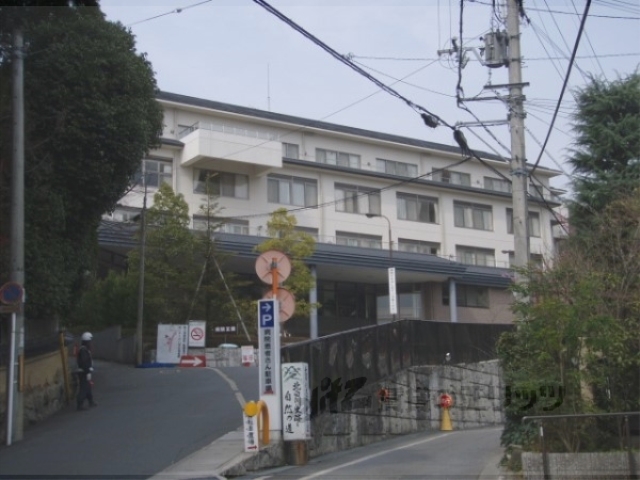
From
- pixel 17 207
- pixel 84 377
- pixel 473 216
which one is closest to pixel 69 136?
pixel 17 207

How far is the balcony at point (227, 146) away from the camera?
46500 mm

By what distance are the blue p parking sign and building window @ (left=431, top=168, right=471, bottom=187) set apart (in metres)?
44.9

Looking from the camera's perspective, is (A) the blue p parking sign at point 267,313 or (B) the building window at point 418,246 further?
(B) the building window at point 418,246

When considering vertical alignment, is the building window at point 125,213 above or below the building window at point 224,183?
below

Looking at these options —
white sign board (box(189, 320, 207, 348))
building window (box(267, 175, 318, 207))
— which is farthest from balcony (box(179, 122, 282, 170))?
white sign board (box(189, 320, 207, 348))

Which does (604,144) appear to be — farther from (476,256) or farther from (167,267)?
(476,256)

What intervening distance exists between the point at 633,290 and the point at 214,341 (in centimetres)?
2607

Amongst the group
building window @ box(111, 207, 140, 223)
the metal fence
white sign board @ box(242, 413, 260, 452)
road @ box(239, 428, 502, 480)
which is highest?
building window @ box(111, 207, 140, 223)

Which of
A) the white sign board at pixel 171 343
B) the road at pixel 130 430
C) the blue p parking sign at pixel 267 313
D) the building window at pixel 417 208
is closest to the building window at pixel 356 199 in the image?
the building window at pixel 417 208

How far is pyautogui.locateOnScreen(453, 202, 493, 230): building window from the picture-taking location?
57531 mm

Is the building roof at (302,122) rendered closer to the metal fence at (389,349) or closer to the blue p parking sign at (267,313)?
the metal fence at (389,349)

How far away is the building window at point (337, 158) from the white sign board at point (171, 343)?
2234cm

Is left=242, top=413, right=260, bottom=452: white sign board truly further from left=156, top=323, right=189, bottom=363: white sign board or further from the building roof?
the building roof

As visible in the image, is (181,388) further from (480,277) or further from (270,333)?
(480,277)
